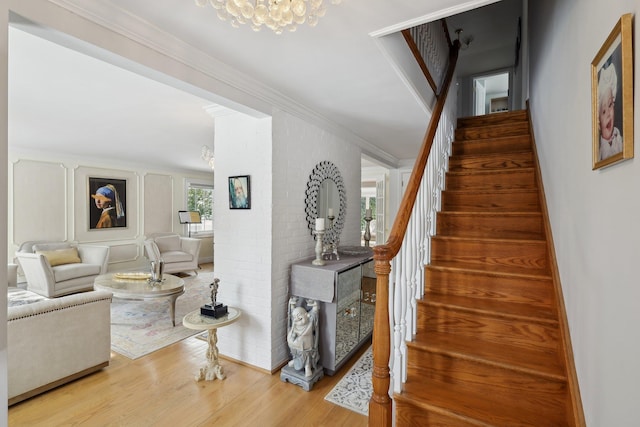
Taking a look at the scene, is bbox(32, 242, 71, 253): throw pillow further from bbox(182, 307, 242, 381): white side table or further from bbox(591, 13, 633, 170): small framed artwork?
bbox(591, 13, 633, 170): small framed artwork

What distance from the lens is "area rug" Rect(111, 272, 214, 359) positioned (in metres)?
3.17

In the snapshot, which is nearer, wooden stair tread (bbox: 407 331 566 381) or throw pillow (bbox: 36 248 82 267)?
wooden stair tread (bbox: 407 331 566 381)

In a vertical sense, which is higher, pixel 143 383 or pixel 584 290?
pixel 584 290

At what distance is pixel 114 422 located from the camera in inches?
80.7

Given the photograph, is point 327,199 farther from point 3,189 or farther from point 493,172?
point 3,189

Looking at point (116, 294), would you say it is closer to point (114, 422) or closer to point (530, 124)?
point (114, 422)

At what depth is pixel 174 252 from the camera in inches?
241

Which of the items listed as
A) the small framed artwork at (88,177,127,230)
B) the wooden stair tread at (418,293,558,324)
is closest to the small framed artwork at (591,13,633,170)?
the wooden stair tread at (418,293,558,324)

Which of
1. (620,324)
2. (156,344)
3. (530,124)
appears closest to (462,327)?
(620,324)

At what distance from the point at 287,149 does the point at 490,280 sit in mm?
1917

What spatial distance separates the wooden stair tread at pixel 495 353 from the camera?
1.51m

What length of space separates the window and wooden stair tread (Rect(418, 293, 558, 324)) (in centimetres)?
704

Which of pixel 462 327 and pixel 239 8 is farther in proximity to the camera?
pixel 462 327

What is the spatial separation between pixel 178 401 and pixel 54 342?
1.09 meters
